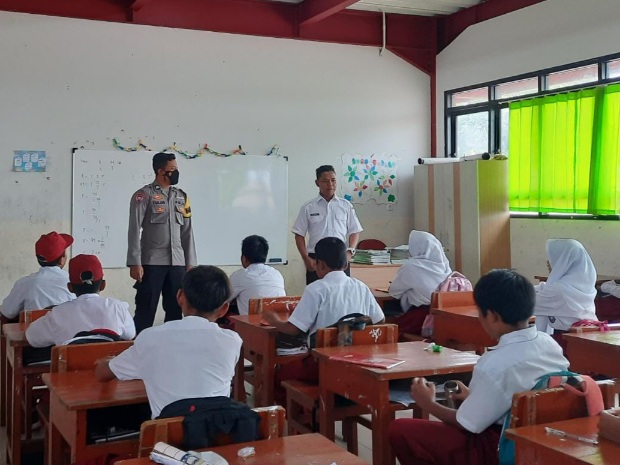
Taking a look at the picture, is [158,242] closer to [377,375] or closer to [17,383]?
[17,383]

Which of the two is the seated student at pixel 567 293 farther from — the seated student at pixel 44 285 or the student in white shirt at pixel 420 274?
the seated student at pixel 44 285

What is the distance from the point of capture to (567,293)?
4.19 meters

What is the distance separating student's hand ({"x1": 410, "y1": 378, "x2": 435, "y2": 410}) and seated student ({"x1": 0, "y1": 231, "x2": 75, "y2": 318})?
7.60ft

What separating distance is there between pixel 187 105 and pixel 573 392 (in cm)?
596

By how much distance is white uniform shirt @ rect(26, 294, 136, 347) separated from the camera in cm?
312

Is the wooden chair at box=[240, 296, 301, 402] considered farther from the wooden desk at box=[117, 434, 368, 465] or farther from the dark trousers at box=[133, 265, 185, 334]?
the wooden desk at box=[117, 434, 368, 465]

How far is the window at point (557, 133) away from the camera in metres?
6.33

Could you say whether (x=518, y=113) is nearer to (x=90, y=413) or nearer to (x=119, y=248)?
(x=119, y=248)

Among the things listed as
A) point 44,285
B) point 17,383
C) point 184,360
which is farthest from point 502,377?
point 44,285

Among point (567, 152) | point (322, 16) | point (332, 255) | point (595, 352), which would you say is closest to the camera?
point (595, 352)

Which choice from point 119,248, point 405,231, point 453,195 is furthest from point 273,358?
point 405,231

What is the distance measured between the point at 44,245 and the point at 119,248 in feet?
10.0

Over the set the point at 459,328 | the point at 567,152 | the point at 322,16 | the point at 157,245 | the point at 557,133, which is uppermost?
the point at 322,16

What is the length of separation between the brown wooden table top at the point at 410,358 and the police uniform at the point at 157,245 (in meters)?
2.19
